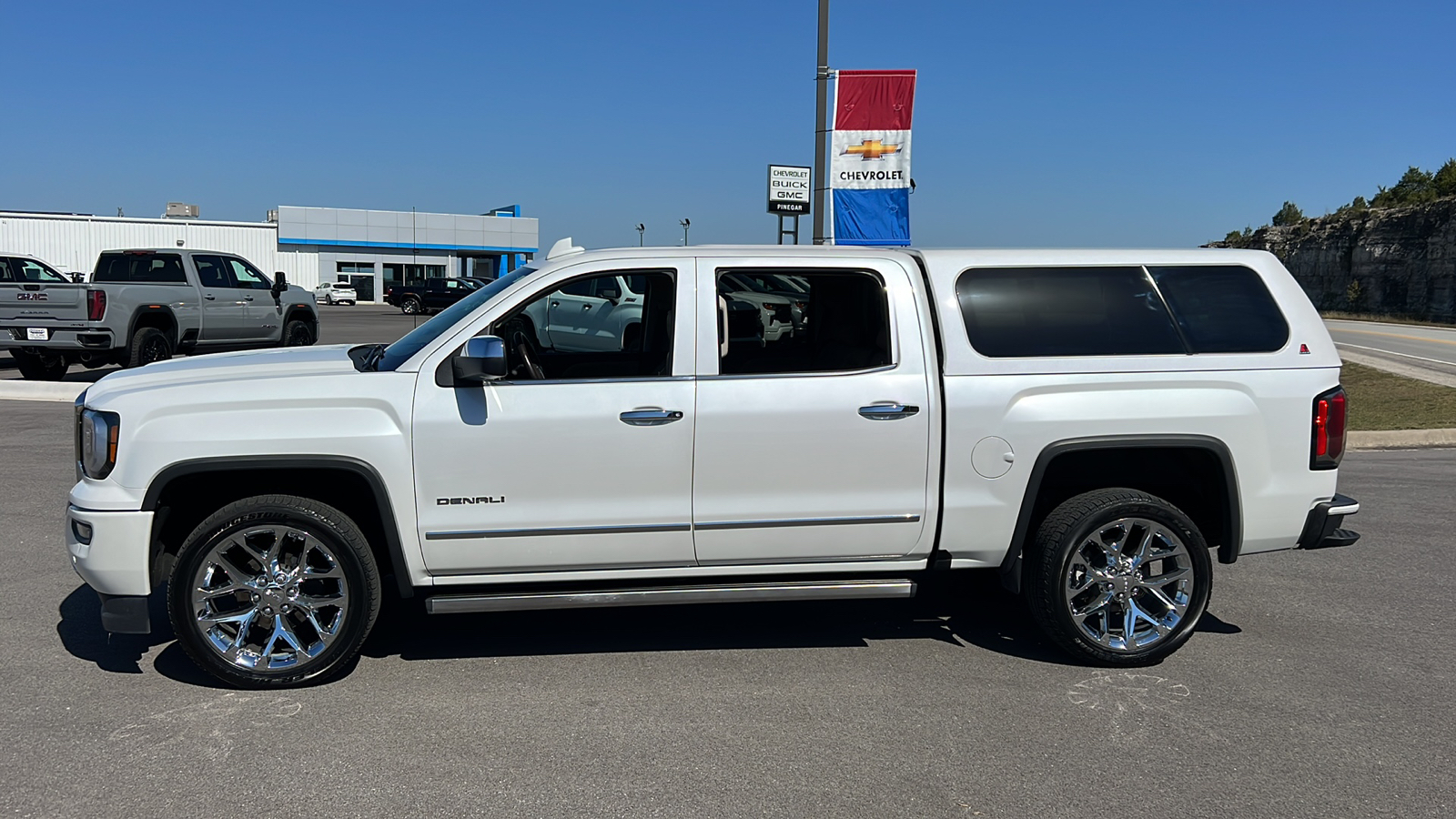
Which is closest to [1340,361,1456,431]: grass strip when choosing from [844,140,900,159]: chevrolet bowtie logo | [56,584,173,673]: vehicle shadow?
[844,140,900,159]: chevrolet bowtie logo

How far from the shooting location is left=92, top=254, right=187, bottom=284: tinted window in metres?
16.6

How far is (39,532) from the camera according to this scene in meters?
6.96

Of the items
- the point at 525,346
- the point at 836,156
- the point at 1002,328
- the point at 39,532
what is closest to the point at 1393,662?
the point at 1002,328

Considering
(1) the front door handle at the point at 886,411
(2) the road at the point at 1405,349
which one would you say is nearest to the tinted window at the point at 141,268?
(1) the front door handle at the point at 886,411

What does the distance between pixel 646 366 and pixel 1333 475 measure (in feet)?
10.7

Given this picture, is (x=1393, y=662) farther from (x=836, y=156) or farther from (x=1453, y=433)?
(x=836, y=156)

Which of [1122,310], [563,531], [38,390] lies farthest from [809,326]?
[38,390]

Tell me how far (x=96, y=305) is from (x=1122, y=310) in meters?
14.6

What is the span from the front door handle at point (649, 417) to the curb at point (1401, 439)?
937cm

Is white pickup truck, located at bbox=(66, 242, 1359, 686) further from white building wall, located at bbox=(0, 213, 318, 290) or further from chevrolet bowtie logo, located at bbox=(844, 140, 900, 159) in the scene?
white building wall, located at bbox=(0, 213, 318, 290)

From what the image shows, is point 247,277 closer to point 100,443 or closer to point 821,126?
point 821,126

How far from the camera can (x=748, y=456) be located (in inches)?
183

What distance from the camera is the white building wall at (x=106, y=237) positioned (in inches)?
2315

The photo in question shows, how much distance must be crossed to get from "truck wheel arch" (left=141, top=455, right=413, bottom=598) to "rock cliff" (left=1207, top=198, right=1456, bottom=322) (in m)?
47.0
